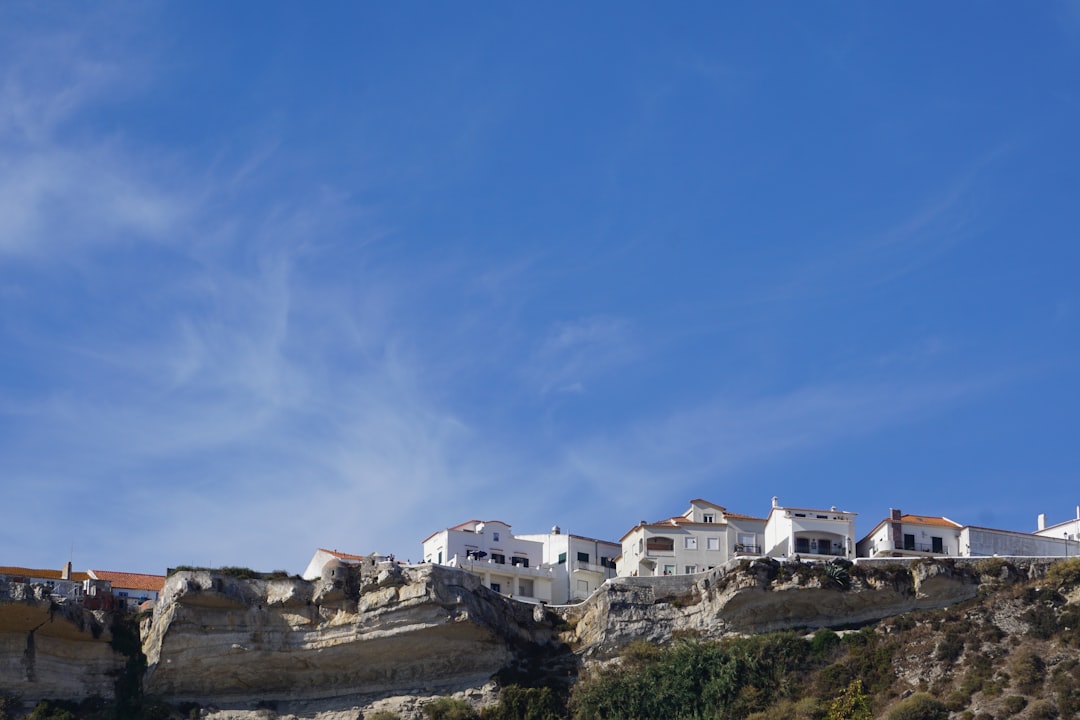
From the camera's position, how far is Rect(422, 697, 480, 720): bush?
77.4m

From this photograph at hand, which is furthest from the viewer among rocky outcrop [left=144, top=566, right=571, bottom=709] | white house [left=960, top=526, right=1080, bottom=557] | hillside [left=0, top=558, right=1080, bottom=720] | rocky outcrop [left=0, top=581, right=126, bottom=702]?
white house [left=960, top=526, right=1080, bottom=557]

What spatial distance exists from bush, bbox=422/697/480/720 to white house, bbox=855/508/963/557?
21.6m

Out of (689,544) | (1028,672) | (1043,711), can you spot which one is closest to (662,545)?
(689,544)

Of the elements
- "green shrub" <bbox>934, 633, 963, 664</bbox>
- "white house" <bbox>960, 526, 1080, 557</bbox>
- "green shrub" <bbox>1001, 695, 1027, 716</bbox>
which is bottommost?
"green shrub" <bbox>1001, 695, 1027, 716</bbox>

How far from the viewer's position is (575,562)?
93.1 metres

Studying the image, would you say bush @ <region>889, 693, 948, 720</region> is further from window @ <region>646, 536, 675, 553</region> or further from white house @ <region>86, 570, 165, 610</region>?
white house @ <region>86, 570, 165, 610</region>

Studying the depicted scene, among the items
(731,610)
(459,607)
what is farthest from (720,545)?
(459,607)

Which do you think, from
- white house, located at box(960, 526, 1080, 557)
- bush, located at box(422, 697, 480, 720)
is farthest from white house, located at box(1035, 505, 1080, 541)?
bush, located at box(422, 697, 480, 720)

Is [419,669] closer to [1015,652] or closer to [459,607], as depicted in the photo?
[459,607]

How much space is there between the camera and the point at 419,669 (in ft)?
262

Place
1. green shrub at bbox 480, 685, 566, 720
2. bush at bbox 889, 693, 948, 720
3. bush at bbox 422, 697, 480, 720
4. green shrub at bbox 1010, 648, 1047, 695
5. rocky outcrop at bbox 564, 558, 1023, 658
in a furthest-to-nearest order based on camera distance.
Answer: rocky outcrop at bbox 564, 558, 1023, 658 < bush at bbox 422, 697, 480, 720 < green shrub at bbox 480, 685, 566, 720 < green shrub at bbox 1010, 648, 1047, 695 < bush at bbox 889, 693, 948, 720

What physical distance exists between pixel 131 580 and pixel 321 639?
18.1 meters

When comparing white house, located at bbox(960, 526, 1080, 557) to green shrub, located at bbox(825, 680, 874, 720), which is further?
white house, located at bbox(960, 526, 1080, 557)

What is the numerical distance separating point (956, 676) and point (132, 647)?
34104 mm
